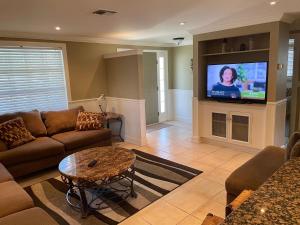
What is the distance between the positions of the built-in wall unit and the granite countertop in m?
2.94

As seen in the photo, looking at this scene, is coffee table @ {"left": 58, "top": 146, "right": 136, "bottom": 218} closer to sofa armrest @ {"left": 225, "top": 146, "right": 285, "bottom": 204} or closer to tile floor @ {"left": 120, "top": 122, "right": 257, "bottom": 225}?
tile floor @ {"left": 120, "top": 122, "right": 257, "bottom": 225}

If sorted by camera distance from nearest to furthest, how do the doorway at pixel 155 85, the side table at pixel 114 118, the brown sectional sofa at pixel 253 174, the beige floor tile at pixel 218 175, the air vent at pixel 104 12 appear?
the brown sectional sofa at pixel 253 174 < the air vent at pixel 104 12 < the beige floor tile at pixel 218 175 < the side table at pixel 114 118 < the doorway at pixel 155 85

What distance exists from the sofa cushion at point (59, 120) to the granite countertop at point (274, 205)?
3738 mm

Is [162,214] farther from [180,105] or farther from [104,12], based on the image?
[180,105]

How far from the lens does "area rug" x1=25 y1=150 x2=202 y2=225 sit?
2.40 meters

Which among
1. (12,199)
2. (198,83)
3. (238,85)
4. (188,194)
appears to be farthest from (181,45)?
(12,199)

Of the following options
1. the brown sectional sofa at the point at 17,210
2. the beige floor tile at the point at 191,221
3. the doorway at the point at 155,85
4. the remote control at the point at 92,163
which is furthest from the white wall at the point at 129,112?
the brown sectional sofa at the point at 17,210

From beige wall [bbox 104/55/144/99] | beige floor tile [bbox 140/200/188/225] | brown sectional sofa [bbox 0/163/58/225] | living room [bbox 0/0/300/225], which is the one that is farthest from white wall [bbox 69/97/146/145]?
brown sectional sofa [bbox 0/163/58/225]

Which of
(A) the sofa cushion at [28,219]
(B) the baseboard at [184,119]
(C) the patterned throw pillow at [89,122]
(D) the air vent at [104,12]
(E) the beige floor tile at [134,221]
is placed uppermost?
(D) the air vent at [104,12]

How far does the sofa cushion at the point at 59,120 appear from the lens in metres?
4.02

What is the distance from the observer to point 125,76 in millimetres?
4684

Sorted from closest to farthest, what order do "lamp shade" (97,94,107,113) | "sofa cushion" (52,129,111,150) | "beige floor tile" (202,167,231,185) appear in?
"beige floor tile" (202,167,231,185) → "sofa cushion" (52,129,111,150) → "lamp shade" (97,94,107,113)

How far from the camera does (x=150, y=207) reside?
254cm

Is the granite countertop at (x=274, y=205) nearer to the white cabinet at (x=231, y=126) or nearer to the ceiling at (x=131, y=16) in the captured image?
the ceiling at (x=131, y=16)
